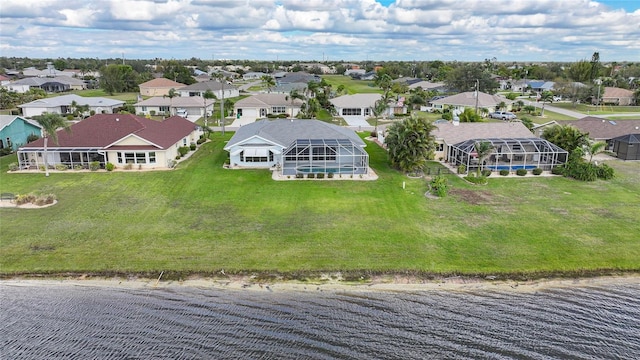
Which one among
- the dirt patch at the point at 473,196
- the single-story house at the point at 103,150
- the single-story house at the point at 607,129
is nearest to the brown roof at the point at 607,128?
the single-story house at the point at 607,129

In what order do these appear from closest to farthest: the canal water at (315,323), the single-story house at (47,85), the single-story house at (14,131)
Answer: the canal water at (315,323) → the single-story house at (14,131) → the single-story house at (47,85)

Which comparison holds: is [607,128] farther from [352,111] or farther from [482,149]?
[352,111]

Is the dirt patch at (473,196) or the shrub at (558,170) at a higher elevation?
the shrub at (558,170)

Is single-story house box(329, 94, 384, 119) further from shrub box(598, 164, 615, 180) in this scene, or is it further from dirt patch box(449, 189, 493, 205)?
dirt patch box(449, 189, 493, 205)

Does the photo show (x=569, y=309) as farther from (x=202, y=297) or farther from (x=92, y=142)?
(x=92, y=142)

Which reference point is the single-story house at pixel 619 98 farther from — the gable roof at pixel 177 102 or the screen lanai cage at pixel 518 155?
the gable roof at pixel 177 102

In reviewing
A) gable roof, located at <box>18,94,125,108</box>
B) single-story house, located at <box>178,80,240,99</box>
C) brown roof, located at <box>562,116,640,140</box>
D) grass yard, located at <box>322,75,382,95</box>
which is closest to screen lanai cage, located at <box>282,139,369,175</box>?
brown roof, located at <box>562,116,640,140</box>
